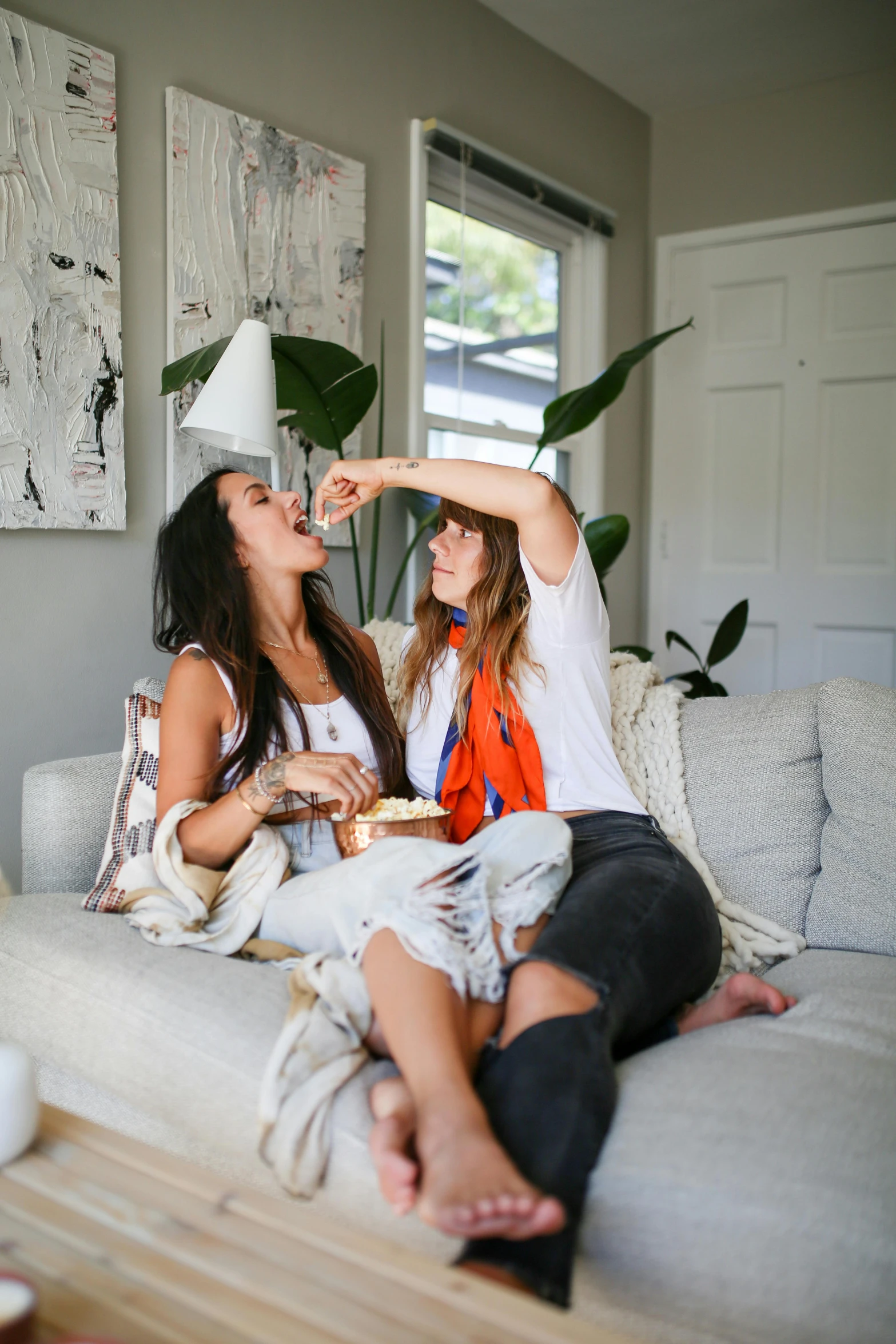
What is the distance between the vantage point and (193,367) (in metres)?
2.04

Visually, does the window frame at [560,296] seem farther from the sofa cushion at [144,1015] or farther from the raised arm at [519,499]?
the sofa cushion at [144,1015]

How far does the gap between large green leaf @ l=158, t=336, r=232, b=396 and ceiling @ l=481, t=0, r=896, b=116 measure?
196 centimetres

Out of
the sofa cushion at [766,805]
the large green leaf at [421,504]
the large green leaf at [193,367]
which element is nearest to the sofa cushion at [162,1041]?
the sofa cushion at [766,805]

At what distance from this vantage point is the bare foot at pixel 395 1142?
0.96m

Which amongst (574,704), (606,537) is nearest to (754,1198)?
(574,704)

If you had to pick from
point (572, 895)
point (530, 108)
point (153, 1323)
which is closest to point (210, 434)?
point (572, 895)

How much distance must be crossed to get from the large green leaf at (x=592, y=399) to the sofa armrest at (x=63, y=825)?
1.40 m

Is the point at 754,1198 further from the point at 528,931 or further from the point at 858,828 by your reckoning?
the point at 858,828

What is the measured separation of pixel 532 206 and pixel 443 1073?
10.5 feet

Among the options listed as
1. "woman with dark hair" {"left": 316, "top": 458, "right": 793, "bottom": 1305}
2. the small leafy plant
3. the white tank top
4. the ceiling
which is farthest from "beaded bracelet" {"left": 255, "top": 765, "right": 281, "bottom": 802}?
the ceiling

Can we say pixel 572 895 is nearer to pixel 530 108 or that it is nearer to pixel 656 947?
pixel 656 947

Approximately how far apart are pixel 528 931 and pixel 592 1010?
203 mm

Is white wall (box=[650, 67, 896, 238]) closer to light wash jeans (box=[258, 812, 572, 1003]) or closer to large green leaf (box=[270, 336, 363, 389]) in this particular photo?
large green leaf (box=[270, 336, 363, 389])

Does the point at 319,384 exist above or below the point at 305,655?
above
